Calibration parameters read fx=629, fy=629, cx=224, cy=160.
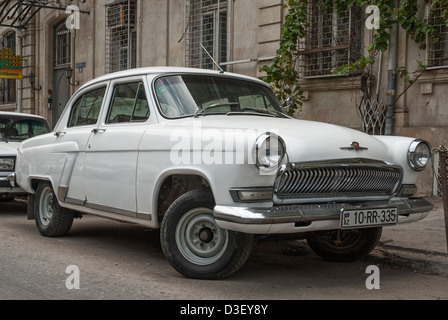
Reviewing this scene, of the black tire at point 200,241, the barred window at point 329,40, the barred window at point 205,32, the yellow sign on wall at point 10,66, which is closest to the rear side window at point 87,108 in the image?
the black tire at point 200,241

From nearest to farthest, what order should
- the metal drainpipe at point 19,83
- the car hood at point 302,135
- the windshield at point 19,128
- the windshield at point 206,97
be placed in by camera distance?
1. the car hood at point 302,135
2. the windshield at point 206,97
3. the windshield at point 19,128
4. the metal drainpipe at point 19,83

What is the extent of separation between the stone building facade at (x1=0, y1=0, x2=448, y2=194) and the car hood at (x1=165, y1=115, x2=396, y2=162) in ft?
9.08

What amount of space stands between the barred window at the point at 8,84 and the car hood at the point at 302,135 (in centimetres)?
1939

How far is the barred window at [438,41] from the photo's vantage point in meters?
10.2

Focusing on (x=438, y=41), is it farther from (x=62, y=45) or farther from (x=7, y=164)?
(x=62, y=45)

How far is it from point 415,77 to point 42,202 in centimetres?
658

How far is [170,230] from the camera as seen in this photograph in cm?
509

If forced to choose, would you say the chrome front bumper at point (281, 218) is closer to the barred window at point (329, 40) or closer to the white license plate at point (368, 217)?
the white license plate at point (368, 217)

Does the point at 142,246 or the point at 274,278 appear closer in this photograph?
the point at 274,278

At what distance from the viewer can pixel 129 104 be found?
6.15 metres

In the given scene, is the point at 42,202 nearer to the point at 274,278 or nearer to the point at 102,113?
the point at 102,113

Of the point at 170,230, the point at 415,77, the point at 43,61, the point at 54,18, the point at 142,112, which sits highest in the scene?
the point at 54,18

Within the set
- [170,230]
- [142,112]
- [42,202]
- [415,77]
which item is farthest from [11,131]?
[415,77]

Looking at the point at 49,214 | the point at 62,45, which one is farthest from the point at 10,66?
the point at 49,214
